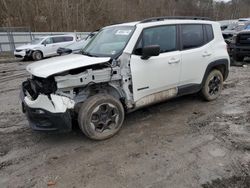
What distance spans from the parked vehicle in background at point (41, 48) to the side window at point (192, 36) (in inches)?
518

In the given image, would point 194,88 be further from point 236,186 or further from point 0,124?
point 0,124

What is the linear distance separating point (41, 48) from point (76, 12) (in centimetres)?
1219

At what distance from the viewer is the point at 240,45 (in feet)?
35.7

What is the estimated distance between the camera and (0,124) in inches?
191

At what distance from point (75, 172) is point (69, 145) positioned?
2.58 ft

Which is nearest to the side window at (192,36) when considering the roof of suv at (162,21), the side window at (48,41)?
the roof of suv at (162,21)

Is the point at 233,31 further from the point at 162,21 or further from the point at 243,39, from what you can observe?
the point at 162,21

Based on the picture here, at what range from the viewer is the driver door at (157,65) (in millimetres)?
4250

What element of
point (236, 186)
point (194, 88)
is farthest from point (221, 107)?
point (236, 186)

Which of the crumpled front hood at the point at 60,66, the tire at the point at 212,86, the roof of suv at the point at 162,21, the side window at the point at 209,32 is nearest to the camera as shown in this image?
the crumpled front hood at the point at 60,66

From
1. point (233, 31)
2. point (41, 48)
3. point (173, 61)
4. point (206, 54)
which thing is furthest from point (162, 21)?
point (41, 48)

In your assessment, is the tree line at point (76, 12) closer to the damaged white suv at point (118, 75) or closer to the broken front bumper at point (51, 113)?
the damaged white suv at point (118, 75)

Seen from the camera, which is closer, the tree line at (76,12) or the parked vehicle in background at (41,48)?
the parked vehicle in background at (41,48)

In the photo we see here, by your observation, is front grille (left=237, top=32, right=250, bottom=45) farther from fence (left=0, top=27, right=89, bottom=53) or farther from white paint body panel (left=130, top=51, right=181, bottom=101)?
fence (left=0, top=27, right=89, bottom=53)
